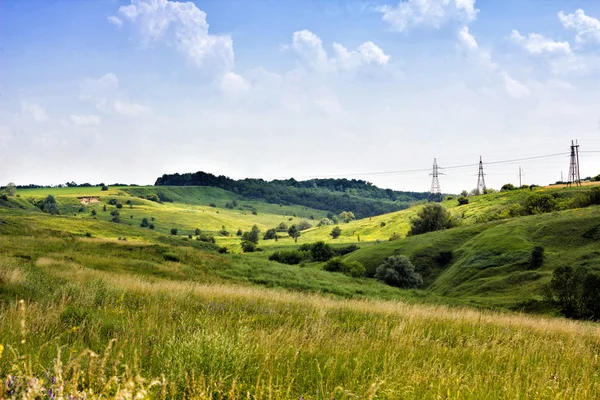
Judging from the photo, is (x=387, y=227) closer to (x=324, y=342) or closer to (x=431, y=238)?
(x=431, y=238)

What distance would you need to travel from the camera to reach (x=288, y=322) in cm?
955

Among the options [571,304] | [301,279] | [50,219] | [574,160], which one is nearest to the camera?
[571,304]

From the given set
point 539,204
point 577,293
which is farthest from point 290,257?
point 539,204

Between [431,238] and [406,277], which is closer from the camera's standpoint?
[406,277]

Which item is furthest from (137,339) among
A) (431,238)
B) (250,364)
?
(431,238)

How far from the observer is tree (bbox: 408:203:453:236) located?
96.4 m

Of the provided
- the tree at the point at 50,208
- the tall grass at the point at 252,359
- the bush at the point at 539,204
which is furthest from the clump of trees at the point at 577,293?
the tree at the point at 50,208

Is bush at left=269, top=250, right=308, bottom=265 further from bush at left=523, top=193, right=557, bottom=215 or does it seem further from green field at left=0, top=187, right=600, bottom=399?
bush at left=523, top=193, right=557, bottom=215

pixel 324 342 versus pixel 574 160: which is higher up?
pixel 574 160

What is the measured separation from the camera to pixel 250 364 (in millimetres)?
5520

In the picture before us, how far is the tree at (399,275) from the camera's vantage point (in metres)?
57.5

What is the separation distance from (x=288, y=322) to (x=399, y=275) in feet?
168

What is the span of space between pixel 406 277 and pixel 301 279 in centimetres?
2349

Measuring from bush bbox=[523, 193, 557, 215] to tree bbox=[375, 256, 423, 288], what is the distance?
47353 millimetres
